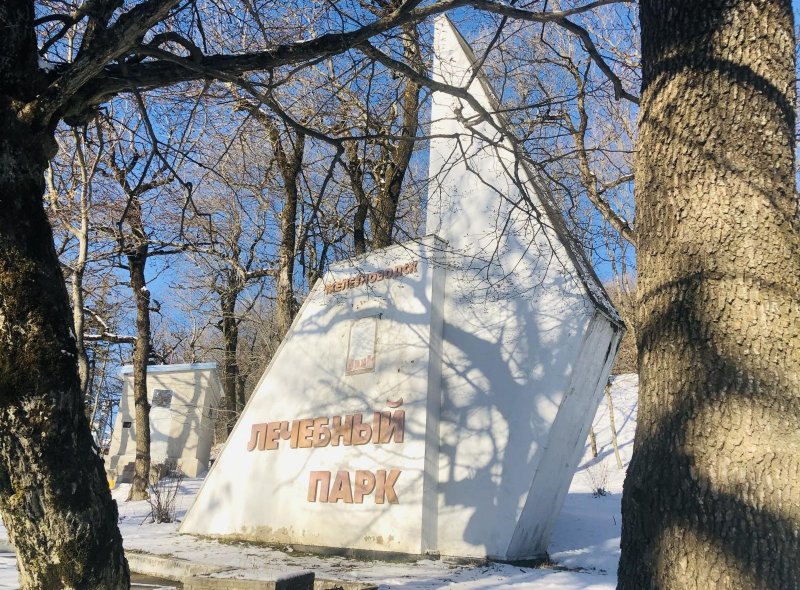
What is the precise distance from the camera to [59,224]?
40.0ft

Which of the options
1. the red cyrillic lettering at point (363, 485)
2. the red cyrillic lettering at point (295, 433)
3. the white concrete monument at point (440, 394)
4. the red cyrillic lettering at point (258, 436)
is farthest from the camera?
the red cyrillic lettering at point (258, 436)

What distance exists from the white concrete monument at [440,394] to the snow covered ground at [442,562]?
348 millimetres

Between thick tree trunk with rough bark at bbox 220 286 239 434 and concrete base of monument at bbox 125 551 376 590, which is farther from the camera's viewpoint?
thick tree trunk with rough bark at bbox 220 286 239 434

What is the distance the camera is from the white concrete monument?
7.05m

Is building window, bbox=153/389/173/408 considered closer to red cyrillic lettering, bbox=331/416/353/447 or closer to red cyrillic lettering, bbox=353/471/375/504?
red cyrillic lettering, bbox=331/416/353/447

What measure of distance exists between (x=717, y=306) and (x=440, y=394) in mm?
5424

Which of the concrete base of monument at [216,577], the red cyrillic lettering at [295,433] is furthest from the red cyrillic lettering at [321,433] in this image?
the concrete base of monument at [216,577]

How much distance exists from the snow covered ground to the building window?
12.2 meters

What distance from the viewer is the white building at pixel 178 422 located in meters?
22.0

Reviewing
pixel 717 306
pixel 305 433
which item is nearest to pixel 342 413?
pixel 305 433

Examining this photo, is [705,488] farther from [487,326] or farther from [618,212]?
[618,212]

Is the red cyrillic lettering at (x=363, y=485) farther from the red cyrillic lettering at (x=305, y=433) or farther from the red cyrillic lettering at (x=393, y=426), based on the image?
the red cyrillic lettering at (x=305, y=433)

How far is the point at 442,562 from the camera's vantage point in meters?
6.79

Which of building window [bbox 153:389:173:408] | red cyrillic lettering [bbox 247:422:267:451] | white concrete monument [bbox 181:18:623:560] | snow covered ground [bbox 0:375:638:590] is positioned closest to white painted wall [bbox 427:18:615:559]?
white concrete monument [bbox 181:18:623:560]
